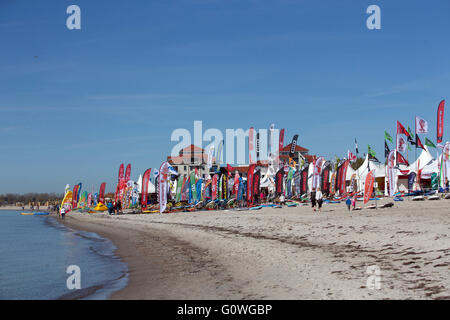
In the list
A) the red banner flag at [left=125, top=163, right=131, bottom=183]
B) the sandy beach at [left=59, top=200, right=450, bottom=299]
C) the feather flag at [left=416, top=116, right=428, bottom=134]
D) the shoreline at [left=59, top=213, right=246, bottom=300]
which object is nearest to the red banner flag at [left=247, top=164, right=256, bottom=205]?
the feather flag at [left=416, top=116, right=428, bottom=134]

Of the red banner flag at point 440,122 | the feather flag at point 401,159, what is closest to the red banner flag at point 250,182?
the red banner flag at point 440,122

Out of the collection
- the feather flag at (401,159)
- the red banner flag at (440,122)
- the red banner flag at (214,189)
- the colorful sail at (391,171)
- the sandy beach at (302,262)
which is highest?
the red banner flag at (440,122)

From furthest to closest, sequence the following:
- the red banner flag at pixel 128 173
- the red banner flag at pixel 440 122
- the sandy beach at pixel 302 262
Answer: the red banner flag at pixel 128 173
the red banner flag at pixel 440 122
the sandy beach at pixel 302 262

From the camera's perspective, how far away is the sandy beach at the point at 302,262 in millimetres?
8461

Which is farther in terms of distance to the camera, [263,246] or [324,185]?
[324,185]

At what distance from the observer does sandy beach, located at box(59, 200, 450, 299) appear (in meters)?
8.46

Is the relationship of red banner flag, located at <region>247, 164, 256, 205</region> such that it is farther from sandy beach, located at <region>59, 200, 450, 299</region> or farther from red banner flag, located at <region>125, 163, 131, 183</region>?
red banner flag, located at <region>125, 163, 131, 183</region>

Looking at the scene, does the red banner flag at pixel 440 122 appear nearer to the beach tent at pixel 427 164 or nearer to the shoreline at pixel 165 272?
the beach tent at pixel 427 164

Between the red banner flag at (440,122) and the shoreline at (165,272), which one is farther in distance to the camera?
the red banner flag at (440,122)

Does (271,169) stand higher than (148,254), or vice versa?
(271,169)
